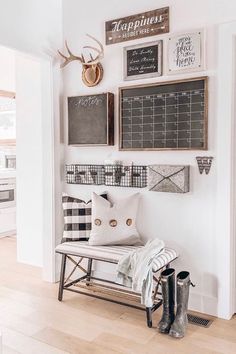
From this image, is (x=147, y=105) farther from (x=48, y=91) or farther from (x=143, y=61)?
(x=48, y=91)

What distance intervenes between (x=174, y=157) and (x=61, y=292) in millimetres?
1459

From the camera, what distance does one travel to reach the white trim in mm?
2666

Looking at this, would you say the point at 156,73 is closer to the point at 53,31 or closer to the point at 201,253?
the point at 53,31

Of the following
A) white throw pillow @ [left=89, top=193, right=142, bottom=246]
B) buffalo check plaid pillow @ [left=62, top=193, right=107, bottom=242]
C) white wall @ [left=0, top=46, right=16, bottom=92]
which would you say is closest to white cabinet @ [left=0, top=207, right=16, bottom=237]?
white wall @ [left=0, top=46, right=16, bottom=92]

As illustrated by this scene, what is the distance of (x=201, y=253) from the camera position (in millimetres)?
2885

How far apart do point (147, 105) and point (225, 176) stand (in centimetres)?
87

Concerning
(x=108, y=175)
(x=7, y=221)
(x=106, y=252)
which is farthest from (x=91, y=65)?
(x=7, y=221)

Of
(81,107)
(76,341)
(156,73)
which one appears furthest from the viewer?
(81,107)

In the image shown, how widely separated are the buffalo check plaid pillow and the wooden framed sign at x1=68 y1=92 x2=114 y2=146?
57cm

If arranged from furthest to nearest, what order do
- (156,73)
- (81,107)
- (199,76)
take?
(81,107), (156,73), (199,76)

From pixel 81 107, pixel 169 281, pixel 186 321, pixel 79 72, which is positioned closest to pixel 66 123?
pixel 81 107

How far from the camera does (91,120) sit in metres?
3.31

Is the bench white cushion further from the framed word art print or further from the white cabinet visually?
the white cabinet

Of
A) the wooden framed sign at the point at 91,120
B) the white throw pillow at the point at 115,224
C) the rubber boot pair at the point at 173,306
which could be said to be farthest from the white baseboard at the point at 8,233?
the rubber boot pair at the point at 173,306
